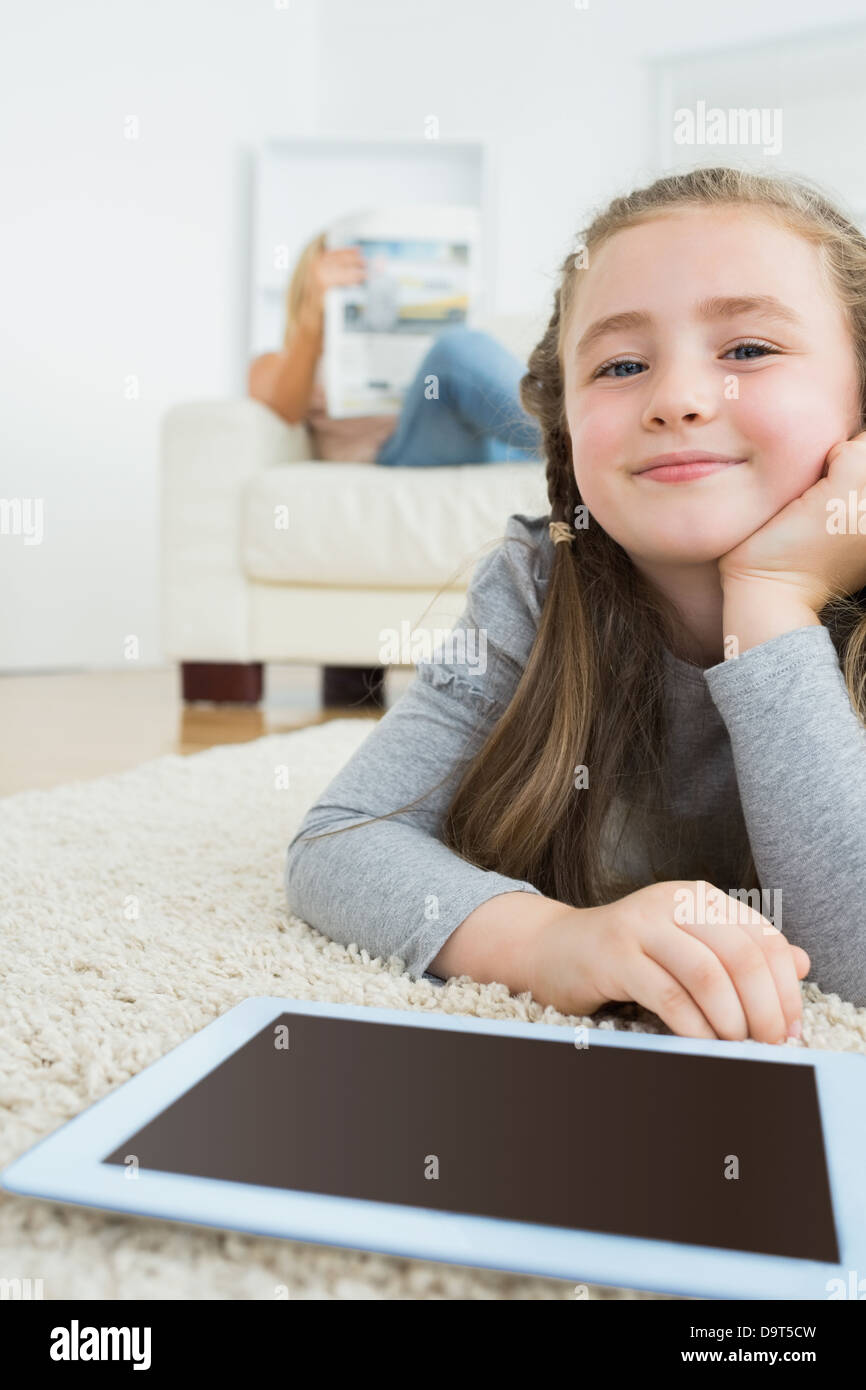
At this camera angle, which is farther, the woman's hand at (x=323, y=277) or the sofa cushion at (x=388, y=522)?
the woman's hand at (x=323, y=277)

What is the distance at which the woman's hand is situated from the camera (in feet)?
7.90

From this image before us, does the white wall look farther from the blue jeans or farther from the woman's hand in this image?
the blue jeans

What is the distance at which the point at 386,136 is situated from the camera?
3436mm

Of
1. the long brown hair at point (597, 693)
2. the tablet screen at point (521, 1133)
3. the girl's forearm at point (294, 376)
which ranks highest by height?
the girl's forearm at point (294, 376)

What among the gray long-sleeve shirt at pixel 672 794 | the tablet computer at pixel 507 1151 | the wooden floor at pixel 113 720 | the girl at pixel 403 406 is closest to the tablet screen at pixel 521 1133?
the tablet computer at pixel 507 1151

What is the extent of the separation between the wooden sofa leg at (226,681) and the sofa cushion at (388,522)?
0.73ft

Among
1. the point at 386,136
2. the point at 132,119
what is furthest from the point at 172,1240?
the point at 386,136

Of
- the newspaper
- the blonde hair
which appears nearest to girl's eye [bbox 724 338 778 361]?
the newspaper

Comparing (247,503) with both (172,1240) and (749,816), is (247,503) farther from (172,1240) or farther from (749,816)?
(172,1240)

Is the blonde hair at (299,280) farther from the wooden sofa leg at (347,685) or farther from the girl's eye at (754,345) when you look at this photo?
the girl's eye at (754,345)

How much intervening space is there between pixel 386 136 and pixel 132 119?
0.86m

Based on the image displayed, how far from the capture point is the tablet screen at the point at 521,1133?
0.34 m

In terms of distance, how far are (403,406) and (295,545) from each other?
367 millimetres

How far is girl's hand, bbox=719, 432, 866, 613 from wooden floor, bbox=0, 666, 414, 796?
929mm
